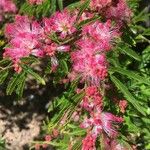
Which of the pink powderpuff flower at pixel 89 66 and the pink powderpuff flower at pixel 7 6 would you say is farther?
the pink powderpuff flower at pixel 7 6

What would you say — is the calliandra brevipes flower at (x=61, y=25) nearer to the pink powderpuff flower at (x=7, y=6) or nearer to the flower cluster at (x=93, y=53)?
the flower cluster at (x=93, y=53)

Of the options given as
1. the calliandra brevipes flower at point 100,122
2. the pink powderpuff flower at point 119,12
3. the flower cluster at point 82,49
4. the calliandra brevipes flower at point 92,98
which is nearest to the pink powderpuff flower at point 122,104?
the flower cluster at point 82,49

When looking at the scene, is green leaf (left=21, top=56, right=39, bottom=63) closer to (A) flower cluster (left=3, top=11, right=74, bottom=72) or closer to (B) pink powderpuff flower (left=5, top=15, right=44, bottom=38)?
(A) flower cluster (left=3, top=11, right=74, bottom=72)

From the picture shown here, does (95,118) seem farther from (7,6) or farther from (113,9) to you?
(7,6)

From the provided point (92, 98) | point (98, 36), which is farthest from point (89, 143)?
point (98, 36)

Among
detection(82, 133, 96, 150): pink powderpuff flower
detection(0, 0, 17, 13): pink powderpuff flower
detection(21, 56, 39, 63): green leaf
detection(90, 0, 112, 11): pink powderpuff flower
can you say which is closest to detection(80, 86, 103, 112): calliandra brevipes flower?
detection(82, 133, 96, 150): pink powderpuff flower

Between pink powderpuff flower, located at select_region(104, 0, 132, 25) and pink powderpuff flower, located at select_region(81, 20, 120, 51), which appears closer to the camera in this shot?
pink powderpuff flower, located at select_region(81, 20, 120, 51)
